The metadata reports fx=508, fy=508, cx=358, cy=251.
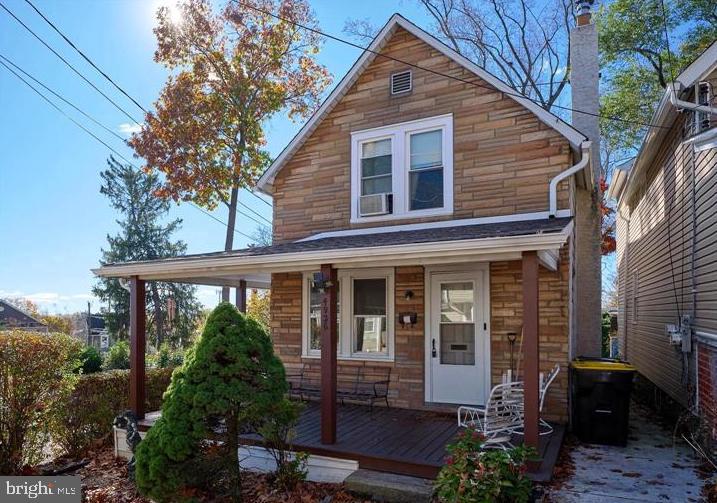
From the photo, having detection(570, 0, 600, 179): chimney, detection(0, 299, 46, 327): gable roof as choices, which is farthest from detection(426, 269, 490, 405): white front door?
detection(0, 299, 46, 327): gable roof

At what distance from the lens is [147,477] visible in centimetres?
493

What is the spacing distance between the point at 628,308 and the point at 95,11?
15.1 meters

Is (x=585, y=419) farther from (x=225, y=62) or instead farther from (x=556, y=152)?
(x=225, y=62)

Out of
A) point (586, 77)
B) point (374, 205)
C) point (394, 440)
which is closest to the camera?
point (394, 440)

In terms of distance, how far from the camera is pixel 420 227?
7.93 m

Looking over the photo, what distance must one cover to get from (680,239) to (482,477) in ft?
18.5

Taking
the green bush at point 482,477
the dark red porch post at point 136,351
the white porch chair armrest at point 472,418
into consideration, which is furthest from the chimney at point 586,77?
the dark red porch post at point 136,351

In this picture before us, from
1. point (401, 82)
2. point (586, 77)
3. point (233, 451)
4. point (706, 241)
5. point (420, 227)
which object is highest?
point (586, 77)

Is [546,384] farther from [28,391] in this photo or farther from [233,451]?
[28,391]

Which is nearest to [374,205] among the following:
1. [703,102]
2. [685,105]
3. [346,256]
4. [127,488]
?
[346,256]

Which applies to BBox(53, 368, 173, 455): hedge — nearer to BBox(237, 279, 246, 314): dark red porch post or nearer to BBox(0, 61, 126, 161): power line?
BBox(237, 279, 246, 314): dark red porch post

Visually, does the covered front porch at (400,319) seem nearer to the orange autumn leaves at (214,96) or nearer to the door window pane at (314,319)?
the door window pane at (314,319)

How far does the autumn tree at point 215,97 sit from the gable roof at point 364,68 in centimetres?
863

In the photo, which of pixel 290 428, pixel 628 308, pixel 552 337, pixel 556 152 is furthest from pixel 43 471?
pixel 628 308
